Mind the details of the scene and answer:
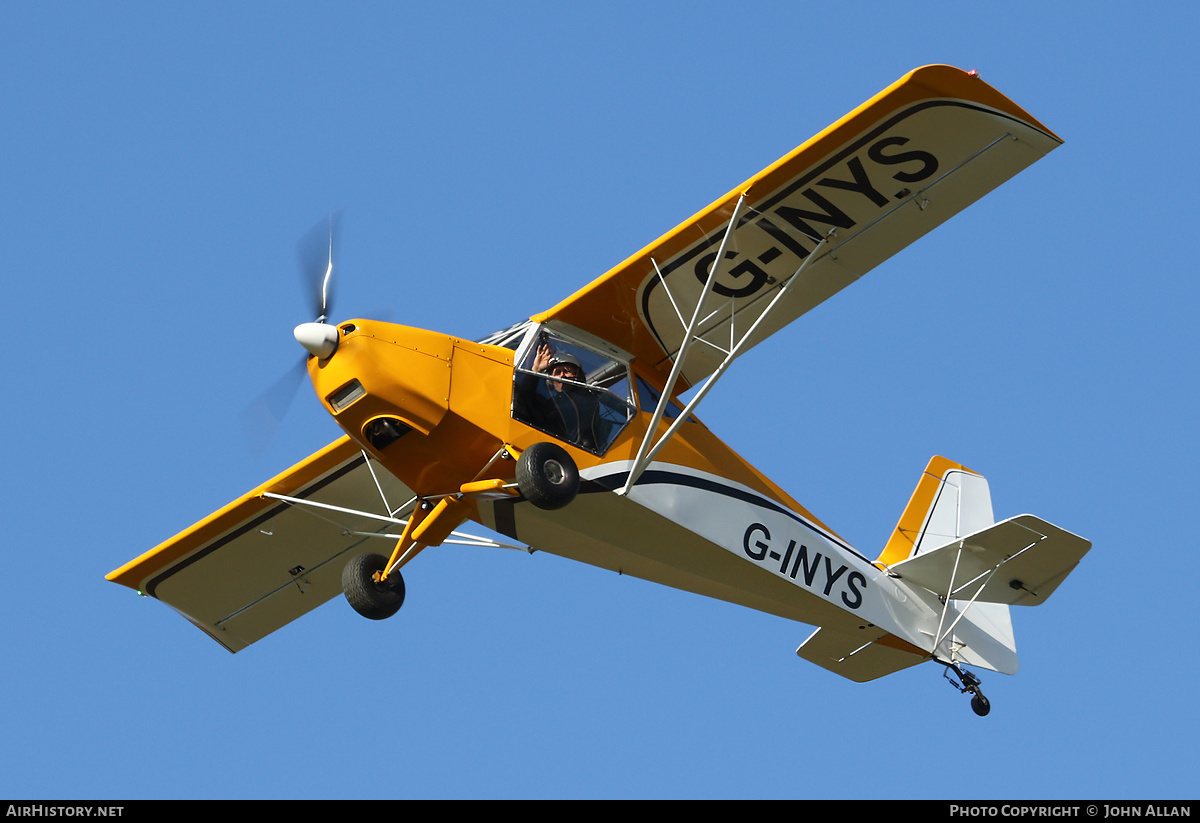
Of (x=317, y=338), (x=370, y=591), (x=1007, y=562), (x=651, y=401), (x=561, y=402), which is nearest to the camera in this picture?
(x=317, y=338)

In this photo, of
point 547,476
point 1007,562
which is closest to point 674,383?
point 547,476

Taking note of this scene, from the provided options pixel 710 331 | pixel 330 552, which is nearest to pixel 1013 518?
pixel 710 331

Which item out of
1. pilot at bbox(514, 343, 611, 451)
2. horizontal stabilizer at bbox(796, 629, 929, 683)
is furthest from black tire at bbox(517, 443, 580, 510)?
horizontal stabilizer at bbox(796, 629, 929, 683)

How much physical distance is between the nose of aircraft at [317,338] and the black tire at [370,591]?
4.77ft

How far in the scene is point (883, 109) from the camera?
891cm

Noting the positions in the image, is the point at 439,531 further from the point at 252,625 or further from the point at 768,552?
the point at 252,625

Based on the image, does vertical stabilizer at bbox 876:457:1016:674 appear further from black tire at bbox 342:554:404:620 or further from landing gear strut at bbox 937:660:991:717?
black tire at bbox 342:554:404:620

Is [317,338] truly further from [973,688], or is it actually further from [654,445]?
[973,688]

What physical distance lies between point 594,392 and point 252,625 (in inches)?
182

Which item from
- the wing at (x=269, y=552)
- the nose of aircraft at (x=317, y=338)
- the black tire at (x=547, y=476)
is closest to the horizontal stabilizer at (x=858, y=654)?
the wing at (x=269, y=552)

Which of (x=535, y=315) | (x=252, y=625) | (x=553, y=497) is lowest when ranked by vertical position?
(x=553, y=497)

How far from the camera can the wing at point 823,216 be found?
9.01 metres

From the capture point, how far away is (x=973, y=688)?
39.7ft

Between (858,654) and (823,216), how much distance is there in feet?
15.0
